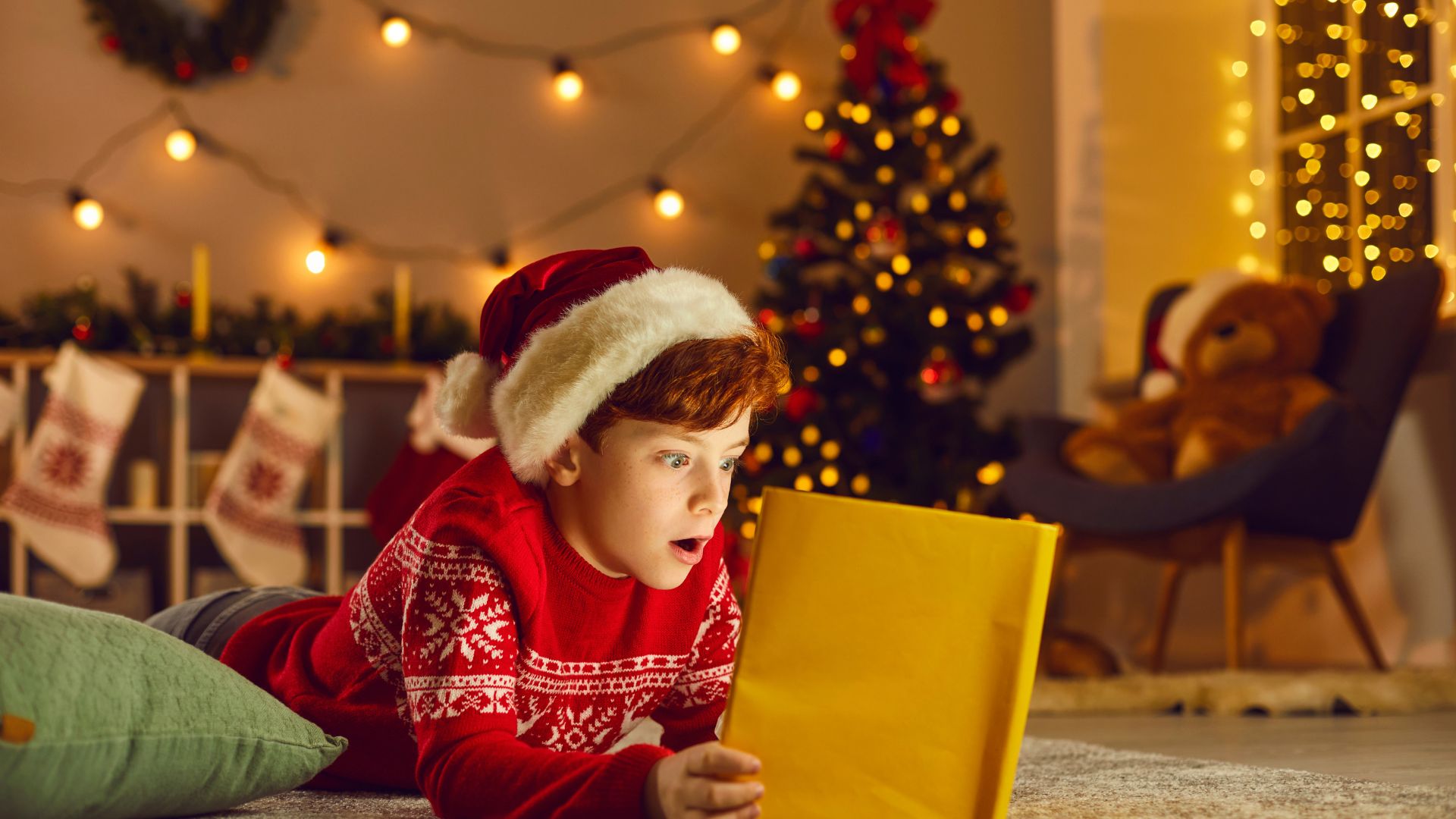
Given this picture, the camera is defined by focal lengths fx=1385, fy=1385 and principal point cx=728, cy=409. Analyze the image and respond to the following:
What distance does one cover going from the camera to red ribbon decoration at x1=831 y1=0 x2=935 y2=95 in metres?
3.76

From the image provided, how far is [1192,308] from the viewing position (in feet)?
10.7

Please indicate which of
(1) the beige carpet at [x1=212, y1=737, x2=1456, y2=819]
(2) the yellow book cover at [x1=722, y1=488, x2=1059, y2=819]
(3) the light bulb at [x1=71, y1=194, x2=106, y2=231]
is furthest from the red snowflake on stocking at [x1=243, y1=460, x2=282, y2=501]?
(2) the yellow book cover at [x1=722, y1=488, x2=1059, y2=819]

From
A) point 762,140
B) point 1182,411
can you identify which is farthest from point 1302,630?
point 762,140

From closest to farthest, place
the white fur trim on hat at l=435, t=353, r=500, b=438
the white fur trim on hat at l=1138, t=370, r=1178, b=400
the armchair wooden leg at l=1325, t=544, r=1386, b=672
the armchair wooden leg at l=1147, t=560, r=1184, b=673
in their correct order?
the white fur trim on hat at l=435, t=353, r=500, b=438, the armchair wooden leg at l=1325, t=544, r=1386, b=672, the armchair wooden leg at l=1147, t=560, r=1184, b=673, the white fur trim on hat at l=1138, t=370, r=1178, b=400

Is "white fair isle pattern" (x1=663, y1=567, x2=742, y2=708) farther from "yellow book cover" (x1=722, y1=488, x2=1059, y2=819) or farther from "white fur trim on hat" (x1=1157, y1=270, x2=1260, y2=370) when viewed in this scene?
"white fur trim on hat" (x1=1157, y1=270, x2=1260, y2=370)

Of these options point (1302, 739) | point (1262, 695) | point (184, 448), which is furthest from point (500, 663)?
point (184, 448)

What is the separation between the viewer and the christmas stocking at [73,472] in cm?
348

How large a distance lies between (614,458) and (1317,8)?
3.36 m

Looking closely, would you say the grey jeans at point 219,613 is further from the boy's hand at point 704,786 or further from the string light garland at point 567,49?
the string light garland at point 567,49

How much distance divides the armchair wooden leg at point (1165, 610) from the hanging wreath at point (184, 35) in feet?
9.80

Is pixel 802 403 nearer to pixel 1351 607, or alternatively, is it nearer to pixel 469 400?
pixel 1351 607

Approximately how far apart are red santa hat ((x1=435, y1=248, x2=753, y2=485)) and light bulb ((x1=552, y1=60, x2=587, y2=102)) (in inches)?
132

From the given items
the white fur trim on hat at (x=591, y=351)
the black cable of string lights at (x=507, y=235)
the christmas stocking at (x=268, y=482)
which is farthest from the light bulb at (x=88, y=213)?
the white fur trim on hat at (x=591, y=351)

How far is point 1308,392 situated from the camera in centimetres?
297
